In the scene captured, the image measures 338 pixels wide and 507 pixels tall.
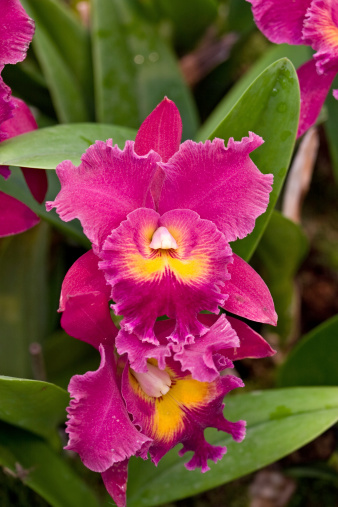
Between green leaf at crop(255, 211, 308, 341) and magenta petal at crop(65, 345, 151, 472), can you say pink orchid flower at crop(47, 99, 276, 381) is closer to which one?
magenta petal at crop(65, 345, 151, 472)

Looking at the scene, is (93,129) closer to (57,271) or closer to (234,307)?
(234,307)

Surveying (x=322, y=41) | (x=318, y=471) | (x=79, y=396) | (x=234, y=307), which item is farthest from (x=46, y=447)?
(x=322, y=41)

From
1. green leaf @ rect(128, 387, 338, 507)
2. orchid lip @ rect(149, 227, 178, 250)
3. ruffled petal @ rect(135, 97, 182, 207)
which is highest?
ruffled petal @ rect(135, 97, 182, 207)

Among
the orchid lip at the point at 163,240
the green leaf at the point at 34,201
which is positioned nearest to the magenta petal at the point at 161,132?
the orchid lip at the point at 163,240

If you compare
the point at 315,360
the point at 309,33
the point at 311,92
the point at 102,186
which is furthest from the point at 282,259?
the point at 102,186

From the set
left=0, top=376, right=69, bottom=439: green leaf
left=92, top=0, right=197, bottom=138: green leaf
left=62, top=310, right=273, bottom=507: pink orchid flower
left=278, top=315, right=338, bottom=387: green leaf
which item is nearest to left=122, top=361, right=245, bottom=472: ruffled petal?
left=62, top=310, right=273, bottom=507: pink orchid flower
